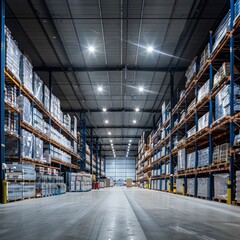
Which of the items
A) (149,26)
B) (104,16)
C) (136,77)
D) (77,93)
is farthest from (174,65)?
(77,93)

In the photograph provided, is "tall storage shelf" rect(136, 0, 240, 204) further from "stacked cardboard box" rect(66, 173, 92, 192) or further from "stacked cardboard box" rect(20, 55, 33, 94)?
"stacked cardboard box" rect(66, 173, 92, 192)

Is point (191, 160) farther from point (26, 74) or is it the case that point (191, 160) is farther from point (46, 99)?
point (26, 74)

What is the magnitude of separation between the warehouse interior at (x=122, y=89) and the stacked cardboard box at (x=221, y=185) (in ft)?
0.09

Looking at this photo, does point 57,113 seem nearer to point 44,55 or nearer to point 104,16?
point 44,55

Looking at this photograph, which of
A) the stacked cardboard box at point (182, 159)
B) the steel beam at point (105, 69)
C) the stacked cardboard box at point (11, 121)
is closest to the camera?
the stacked cardboard box at point (11, 121)

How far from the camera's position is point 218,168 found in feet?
30.5

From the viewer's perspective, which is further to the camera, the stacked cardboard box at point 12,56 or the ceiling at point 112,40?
the ceiling at point 112,40

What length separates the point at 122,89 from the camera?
19922 mm

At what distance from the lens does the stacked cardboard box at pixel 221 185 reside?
890cm

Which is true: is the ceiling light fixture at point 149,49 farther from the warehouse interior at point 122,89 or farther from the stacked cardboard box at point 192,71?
the stacked cardboard box at point 192,71

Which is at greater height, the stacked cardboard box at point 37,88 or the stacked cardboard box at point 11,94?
the stacked cardboard box at point 37,88

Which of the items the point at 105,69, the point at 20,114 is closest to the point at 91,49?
the point at 105,69

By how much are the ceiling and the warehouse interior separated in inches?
1.6

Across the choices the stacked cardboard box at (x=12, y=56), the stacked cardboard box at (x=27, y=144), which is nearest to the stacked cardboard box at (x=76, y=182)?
the stacked cardboard box at (x=27, y=144)
